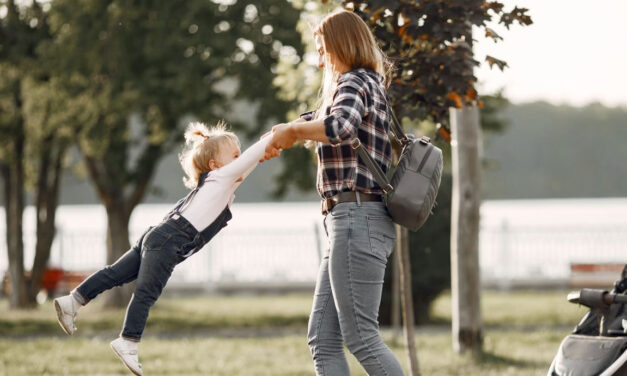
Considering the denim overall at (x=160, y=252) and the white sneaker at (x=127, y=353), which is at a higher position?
the denim overall at (x=160, y=252)

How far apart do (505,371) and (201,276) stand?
42.6 feet

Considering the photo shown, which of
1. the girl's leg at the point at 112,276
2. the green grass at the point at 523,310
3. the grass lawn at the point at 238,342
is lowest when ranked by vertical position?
the green grass at the point at 523,310

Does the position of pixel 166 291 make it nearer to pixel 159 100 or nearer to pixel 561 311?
pixel 159 100

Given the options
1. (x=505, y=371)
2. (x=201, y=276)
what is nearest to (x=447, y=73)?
(x=505, y=371)

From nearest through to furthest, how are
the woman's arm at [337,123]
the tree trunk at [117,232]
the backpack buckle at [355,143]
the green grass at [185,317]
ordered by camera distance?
the woman's arm at [337,123]
the backpack buckle at [355,143]
the green grass at [185,317]
the tree trunk at [117,232]

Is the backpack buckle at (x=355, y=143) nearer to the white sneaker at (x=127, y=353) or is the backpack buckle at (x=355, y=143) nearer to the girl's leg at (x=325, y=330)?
the girl's leg at (x=325, y=330)

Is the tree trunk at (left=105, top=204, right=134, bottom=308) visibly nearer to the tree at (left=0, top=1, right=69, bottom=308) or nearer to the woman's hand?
the tree at (left=0, top=1, right=69, bottom=308)

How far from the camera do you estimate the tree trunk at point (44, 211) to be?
16422 millimetres

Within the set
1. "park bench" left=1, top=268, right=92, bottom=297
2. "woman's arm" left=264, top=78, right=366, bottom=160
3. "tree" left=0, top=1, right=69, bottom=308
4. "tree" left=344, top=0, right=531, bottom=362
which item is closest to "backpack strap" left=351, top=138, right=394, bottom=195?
"woman's arm" left=264, top=78, right=366, bottom=160

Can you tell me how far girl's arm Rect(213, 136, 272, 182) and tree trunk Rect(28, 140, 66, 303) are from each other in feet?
40.1

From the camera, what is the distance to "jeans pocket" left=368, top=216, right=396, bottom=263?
4113 millimetres

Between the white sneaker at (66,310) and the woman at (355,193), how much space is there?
1.30 m

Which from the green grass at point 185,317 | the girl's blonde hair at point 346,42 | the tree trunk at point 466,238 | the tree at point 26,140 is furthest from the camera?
the tree at point 26,140

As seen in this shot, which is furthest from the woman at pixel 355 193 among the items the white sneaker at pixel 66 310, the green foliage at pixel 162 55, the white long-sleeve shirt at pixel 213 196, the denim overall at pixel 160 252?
the green foliage at pixel 162 55
